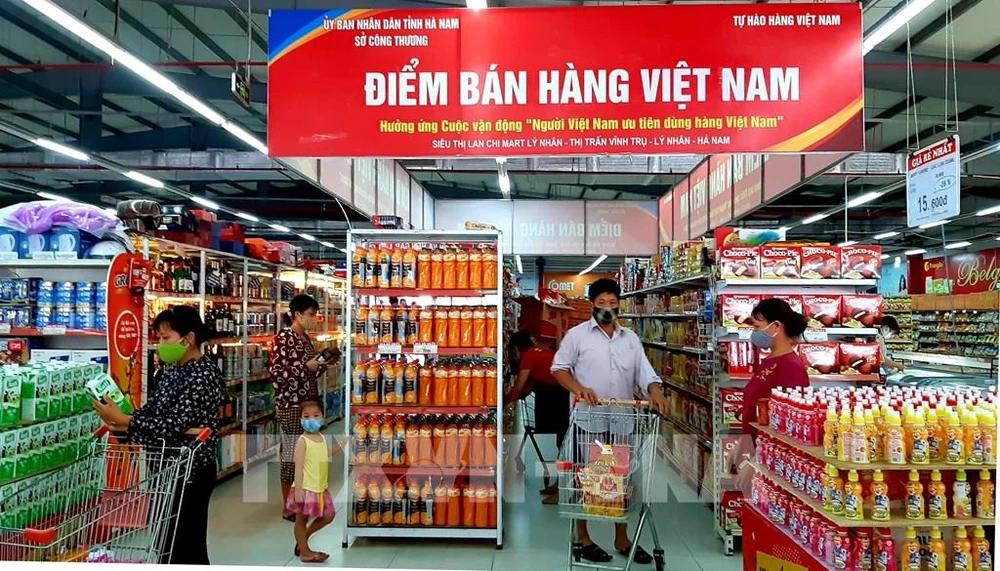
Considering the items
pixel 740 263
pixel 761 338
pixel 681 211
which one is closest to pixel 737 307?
pixel 740 263

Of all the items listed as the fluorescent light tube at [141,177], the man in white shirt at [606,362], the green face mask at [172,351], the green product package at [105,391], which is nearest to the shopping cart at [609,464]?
the man in white shirt at [606,362]

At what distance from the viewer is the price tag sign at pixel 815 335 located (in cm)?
538

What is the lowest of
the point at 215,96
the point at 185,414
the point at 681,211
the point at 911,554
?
the point at 911,554

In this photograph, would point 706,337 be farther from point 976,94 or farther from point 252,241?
point 976,94

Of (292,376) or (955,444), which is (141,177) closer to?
(292,376)

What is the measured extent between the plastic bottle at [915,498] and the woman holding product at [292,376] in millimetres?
4475

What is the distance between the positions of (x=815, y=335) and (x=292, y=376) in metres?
4.17

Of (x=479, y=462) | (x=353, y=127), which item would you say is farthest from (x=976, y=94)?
(x=353, y=127)

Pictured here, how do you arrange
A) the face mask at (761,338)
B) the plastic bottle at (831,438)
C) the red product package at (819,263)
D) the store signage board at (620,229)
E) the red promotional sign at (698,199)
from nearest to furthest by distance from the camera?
1. the plastic bottle at (831,438)
2. the face mask at (761,338)
3. the red product package at (819,263)
4. the red promotional sign at (698,199)
5. the store signage board at (620,229)

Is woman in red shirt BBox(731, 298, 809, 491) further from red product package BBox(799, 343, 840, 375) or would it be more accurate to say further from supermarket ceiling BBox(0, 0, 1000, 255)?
supermarket ceiling BBox(0, 0, 1000, 255)

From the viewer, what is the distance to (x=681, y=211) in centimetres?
1145

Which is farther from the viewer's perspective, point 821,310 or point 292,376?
point 292,376

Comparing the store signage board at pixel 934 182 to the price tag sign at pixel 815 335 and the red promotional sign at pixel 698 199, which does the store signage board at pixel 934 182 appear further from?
the red promotional sign at pixel 698 199

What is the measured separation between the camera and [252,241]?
871 centimetres
